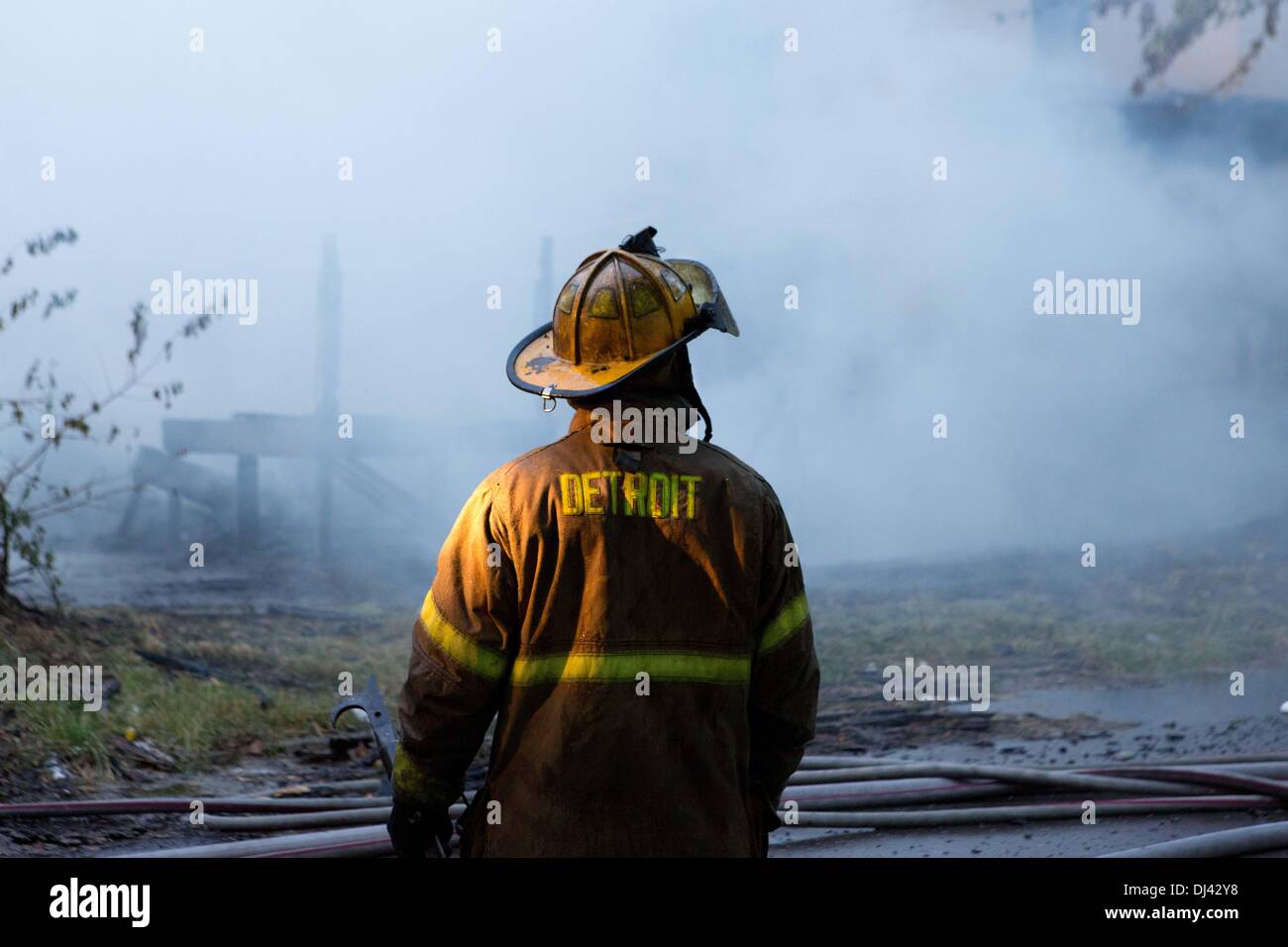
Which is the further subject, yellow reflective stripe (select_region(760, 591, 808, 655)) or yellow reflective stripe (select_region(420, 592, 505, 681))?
yellow reflective stripe (select_region(760, 591, 808, 655))

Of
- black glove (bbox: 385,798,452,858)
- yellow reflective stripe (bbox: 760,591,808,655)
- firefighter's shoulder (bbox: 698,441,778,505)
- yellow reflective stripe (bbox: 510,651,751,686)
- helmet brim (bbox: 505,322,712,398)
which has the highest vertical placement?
helmet brim (bbox: 505,322,712,398)

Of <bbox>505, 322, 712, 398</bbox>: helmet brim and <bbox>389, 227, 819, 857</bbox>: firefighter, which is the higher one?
<bbox>505, 322, 712, 398</bbox>: helmet brim

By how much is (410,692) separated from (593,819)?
16.0 inches

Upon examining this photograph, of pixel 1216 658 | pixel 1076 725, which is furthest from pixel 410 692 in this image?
pixel 1216 658

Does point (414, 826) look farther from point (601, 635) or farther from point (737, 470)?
point (737, 470)

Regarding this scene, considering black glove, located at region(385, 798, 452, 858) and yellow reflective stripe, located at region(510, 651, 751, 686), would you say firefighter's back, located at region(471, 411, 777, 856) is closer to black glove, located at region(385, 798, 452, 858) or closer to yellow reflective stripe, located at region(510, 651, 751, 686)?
yellow reflective stripe, located at region(510, 651, 751, 686)

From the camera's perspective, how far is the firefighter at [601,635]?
7.20 ft

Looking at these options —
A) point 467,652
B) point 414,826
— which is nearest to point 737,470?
point 467,652

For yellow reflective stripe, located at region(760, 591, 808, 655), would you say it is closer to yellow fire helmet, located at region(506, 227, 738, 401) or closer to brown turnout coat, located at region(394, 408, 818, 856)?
brown turnout coat, located at region(394, 408, 818, 856)

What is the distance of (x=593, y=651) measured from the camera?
2.20 m

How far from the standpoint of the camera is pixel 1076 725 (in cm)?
632

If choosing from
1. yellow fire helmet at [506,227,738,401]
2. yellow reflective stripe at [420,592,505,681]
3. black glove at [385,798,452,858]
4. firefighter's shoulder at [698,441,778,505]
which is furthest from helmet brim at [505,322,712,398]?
black glove at [385,798,452,858]

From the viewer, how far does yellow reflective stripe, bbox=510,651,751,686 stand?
2191 millimetres
